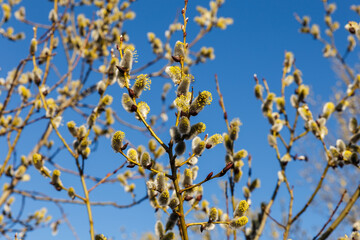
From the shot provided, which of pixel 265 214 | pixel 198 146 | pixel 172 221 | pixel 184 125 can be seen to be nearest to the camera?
pixel 184 125

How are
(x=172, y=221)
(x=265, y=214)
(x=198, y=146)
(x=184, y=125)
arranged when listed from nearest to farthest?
1. (x=184, y=125)
2. (x=198, y=146)
3. (x=172, y=221)
4. (x=265, y=214)

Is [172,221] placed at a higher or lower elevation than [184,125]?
lower

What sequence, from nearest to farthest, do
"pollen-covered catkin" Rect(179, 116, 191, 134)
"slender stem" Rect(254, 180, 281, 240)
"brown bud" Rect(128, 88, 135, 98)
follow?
1. "pollen-covered catkin" Rect(179, 116, 191, 134)
2. "brown bud" Rect(128, 88, 135, 98)
3. "slender stem" Rect(254, 180, 281, 240)

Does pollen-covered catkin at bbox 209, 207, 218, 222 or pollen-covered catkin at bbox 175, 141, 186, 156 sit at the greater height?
pollen-covered catkin at bbox 175, 141, 186, 156

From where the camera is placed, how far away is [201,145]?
107 cm

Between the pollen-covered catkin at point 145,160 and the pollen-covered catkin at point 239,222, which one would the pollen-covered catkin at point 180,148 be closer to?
the pollen-covered catkin at point 145,160

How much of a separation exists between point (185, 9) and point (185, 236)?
847 mm

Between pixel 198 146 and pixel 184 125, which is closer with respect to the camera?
pixel 184 125

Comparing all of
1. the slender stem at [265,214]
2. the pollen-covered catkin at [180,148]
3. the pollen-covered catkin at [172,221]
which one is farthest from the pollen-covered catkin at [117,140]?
the slender stem at [265,214]

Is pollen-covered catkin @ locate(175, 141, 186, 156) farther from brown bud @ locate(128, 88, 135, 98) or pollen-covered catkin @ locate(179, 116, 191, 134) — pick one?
brown bud @ locate(128, 88, 135, 98)

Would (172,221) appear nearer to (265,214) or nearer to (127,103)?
(127,103)

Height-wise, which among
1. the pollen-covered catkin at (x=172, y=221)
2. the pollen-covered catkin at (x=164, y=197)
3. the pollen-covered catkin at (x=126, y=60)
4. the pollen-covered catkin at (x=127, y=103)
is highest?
the pollen-covered catkin at (x=126, y=60)

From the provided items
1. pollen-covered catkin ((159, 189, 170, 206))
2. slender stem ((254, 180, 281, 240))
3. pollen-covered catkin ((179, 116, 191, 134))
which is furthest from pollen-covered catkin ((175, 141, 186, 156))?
slender stem ((254, 180, 281, 240))

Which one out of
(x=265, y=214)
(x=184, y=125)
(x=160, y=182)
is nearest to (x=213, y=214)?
(x=160, y=182)
